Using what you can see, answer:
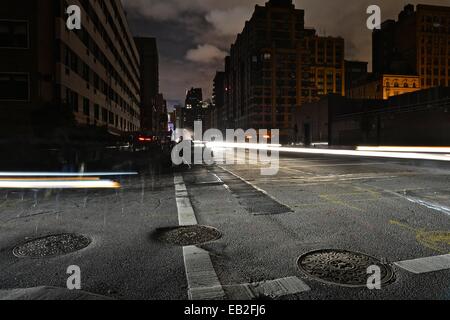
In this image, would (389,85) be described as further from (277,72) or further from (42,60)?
(42,60)

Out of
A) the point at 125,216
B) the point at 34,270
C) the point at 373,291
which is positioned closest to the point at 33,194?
the point at 125,216

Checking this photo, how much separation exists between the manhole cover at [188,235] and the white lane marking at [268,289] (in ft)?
5.47

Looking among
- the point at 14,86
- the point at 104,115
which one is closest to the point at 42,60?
the point at 14,86

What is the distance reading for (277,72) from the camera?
454ft

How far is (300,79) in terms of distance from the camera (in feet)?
461

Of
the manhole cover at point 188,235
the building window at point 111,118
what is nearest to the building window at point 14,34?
the manhole cover at point 188,235

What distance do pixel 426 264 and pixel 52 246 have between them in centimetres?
506

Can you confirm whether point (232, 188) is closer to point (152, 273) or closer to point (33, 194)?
point (33, 194)

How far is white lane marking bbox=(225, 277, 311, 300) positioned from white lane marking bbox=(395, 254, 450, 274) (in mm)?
1414

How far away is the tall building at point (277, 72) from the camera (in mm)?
135625

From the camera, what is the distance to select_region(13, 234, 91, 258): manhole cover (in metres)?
4.72

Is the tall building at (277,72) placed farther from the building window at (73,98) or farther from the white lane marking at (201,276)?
the white lane marking at (201,276)

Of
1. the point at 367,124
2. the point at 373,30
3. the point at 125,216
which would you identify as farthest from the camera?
the point at 373,30

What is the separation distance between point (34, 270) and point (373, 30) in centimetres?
20453
